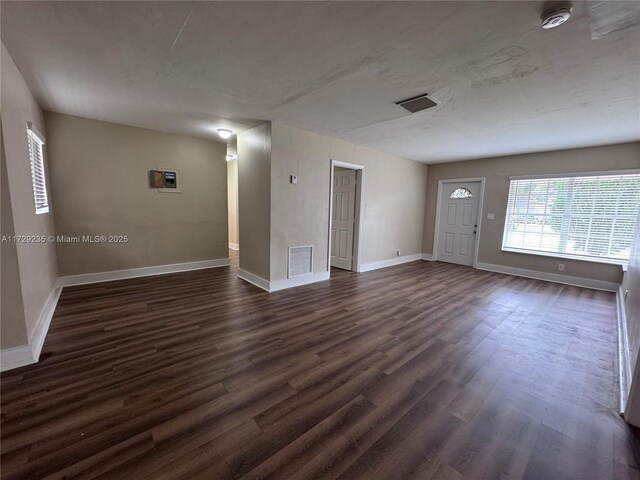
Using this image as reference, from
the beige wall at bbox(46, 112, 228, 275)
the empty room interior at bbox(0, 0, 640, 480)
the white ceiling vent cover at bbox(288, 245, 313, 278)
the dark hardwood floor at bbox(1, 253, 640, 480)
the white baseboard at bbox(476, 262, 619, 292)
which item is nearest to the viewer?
the dark hardwood floor at bbox(1, 253, 640, 480)

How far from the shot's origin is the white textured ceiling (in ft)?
5.57

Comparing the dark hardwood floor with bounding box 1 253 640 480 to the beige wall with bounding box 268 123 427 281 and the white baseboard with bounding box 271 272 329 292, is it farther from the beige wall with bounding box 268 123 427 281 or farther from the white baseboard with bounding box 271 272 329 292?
the beige wall with bounding box 268 123 427 281

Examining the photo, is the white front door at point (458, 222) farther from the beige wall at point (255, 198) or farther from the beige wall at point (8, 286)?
the beige wall at point (8, 286)

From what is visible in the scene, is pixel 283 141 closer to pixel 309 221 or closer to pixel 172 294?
pixel 309 221

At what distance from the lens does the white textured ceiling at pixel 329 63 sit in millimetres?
1699

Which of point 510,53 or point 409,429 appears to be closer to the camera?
point 409,429

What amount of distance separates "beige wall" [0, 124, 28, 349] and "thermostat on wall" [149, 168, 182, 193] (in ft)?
9.21

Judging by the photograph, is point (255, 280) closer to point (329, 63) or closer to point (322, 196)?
point (322, 196)

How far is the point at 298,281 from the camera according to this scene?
4.39 m

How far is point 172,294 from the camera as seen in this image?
12.4ft

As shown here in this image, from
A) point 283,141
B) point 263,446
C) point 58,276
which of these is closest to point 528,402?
point 263,446

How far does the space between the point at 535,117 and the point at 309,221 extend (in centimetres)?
339

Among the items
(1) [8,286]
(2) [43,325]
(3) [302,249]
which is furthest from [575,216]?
(2) [43,325]

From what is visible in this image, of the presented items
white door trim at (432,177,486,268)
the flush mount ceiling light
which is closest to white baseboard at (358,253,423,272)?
white door trim at (432,177,486,268)
